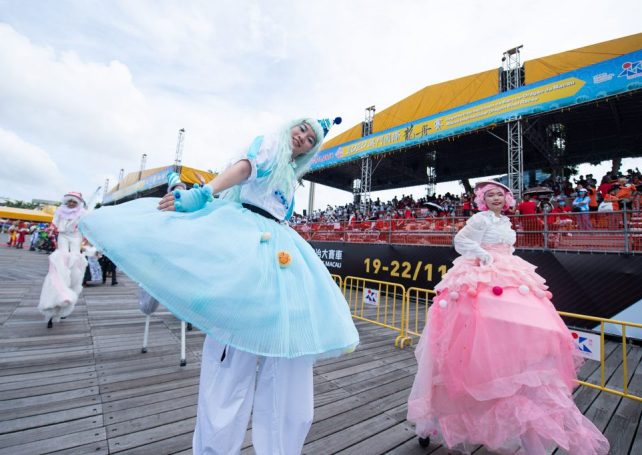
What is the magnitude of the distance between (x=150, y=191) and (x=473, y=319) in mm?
27816

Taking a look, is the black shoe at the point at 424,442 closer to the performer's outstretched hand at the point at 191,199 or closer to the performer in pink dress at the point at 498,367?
the performer in pink dress at the point at 498,367

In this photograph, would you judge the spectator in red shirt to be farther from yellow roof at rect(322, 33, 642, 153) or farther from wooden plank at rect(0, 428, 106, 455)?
yellow roof at rect(322, 33, 642, 153)

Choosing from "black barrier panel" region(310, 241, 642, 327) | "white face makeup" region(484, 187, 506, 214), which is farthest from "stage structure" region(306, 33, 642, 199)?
"white face makeup" region(484, 187, 506, 214)

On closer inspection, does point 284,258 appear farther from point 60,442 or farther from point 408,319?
point 408,319

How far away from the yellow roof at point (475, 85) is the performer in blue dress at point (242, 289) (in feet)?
52.8

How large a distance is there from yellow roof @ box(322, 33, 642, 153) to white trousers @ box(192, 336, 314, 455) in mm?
16392

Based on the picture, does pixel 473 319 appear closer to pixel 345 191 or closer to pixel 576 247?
pixel 576 247

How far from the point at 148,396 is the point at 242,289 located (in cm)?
220

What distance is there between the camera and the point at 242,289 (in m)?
1.17

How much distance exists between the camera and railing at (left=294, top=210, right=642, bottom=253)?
17.5 feet

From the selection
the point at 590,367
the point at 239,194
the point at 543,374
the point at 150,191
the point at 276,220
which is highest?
the point at 150,191

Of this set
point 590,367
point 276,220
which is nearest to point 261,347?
point 276,220

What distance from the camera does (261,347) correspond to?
1132mm

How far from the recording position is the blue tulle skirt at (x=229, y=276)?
44.9 inches
